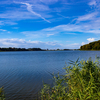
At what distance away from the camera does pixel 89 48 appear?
19162cm

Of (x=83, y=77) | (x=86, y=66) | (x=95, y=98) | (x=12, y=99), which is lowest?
(x=12, y=99)

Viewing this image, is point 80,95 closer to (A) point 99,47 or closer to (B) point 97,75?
(B) point 97,75

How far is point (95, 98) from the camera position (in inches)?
212

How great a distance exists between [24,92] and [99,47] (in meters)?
185

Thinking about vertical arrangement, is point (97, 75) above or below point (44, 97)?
above

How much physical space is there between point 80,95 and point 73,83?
1511 millimetres

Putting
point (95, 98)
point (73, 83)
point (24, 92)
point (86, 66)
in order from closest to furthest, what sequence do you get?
1. point (95, 98)
2. point (73, 83)
3. point (86, 66)
4. point (24, 92)

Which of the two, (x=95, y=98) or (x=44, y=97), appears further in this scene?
(x=44, y=97)

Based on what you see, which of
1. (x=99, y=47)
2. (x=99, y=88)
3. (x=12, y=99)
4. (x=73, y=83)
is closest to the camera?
(x=99, y=88)

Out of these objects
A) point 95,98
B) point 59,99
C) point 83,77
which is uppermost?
point 83,77

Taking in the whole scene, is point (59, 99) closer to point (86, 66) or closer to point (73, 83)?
point (73, 83)

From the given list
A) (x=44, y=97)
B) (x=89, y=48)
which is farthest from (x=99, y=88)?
(x=89, y=48)

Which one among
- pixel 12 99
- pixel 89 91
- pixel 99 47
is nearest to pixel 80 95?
pixel 89 91

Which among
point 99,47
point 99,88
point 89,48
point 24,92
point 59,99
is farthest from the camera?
point 89,48
